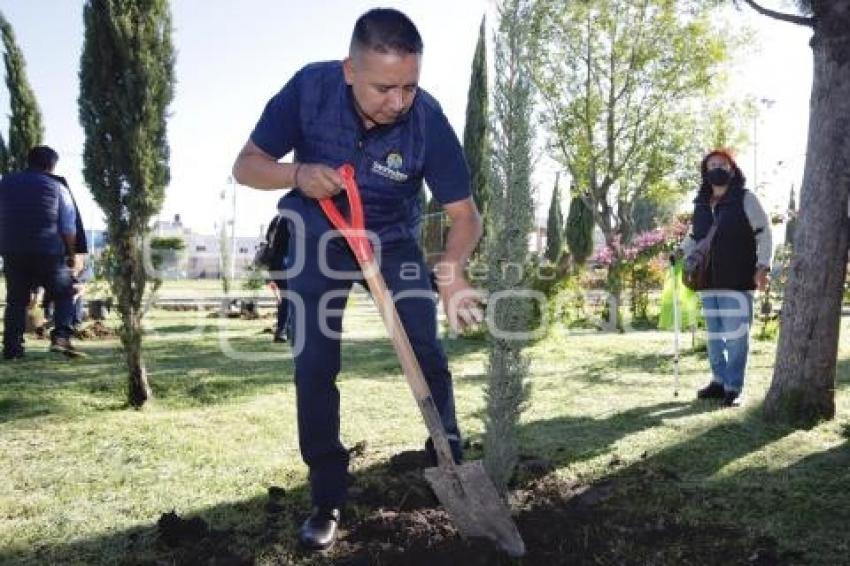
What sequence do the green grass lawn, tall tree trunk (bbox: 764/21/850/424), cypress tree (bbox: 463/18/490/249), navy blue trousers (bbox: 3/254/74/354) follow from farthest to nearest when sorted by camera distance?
cypress tree (bbox: 463/18/490/249) < navy blue trousers (bbox: 3/254/74/354) < tall tree trunk (bbox: 764/21/850/424) < the green grass lawn

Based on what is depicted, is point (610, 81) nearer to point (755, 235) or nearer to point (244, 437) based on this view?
point (755, 235)

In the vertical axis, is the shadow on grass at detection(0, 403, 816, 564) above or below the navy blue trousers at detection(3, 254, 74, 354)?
below

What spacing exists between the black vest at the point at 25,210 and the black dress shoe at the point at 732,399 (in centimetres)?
717

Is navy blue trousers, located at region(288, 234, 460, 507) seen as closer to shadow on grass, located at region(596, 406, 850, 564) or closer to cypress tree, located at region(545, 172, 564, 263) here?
shadow on grass, located at region(596, 406, 850, 564)

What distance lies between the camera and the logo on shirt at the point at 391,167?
2975 millimetres

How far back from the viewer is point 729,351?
5914 millimetres

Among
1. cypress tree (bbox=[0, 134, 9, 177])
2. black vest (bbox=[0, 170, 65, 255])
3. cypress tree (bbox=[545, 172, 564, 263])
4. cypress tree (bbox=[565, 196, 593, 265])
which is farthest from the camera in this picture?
cypress tree (bbox=[545, 172, 564, 263])

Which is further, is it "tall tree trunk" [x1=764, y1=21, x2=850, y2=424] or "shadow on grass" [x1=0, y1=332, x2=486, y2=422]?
"shadow on grass" [x1=0, y1=332, x2=486, y2=422]

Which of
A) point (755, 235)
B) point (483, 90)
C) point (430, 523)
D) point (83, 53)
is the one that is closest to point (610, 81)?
point (483, 90)

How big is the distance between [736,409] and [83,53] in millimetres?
5955

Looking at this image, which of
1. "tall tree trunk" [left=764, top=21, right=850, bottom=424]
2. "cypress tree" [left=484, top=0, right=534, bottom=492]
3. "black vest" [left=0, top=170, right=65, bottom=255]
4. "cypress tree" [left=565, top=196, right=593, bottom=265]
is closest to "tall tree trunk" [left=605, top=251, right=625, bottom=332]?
"tall tree trunk" [left=764, top=21, right=850, bottom=424]

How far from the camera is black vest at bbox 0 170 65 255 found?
7.63 meters

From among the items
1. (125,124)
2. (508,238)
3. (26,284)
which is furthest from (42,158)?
(508,238)

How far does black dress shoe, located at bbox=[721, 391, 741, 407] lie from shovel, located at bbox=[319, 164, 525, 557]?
12.1 feet
